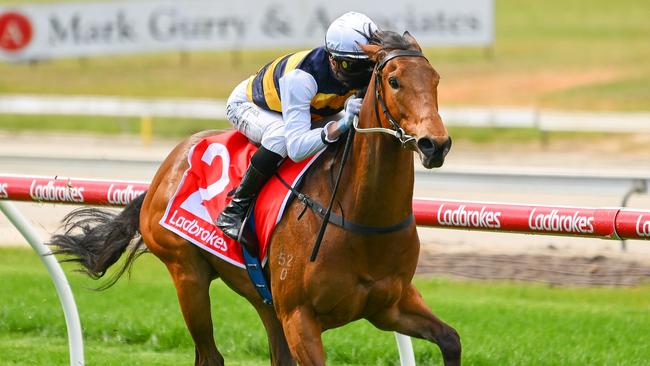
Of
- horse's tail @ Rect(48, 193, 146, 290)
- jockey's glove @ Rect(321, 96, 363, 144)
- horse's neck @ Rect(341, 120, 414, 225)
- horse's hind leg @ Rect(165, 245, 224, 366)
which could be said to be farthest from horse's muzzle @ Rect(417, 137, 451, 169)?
horse's tail @ Rect(48, 193, 146, 290)

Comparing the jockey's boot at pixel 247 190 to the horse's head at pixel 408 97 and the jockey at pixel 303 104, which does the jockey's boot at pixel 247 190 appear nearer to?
the jockey at pixel 303 104

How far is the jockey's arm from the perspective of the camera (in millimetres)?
4992

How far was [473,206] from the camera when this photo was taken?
18.7 ft

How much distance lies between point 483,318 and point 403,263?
254 centimetres

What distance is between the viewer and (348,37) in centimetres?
491

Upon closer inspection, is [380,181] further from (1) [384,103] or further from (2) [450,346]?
(2) [450,346]

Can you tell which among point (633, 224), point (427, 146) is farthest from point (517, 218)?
point (427, 146)

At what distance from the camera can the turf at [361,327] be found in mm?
6699

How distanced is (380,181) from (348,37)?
1.91 ft

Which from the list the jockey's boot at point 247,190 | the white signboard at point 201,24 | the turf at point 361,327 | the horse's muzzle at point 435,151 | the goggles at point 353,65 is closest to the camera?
the horse's muzzle at point 435,151

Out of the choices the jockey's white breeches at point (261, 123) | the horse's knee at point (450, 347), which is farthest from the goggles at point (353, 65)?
the horse's knee at point (450, 347)

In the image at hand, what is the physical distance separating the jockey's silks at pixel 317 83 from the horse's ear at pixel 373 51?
0.98 ft

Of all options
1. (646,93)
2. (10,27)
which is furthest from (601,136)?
(10,27)

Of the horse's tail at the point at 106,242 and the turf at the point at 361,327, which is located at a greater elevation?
the horse's tail at the point at 106,242
